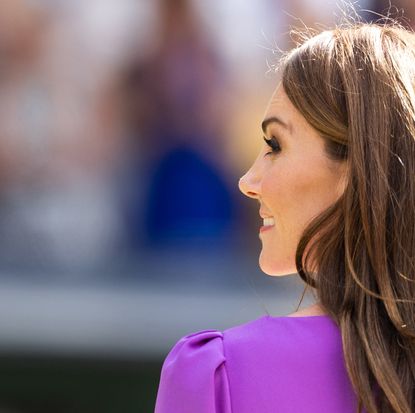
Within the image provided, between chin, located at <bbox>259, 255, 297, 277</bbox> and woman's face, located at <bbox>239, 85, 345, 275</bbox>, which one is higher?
woman's face, located at <bbox>239, 85, 345, 275</bbox>

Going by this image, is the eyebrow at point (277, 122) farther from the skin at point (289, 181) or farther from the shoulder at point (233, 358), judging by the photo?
the shoulder at point (233, 358)

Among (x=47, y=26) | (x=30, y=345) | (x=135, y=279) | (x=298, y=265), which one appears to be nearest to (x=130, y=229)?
(x=135, y=279)

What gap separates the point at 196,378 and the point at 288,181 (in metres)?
0.38

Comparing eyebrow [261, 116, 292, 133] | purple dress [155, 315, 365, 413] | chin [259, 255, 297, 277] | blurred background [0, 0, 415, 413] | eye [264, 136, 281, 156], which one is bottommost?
purple dress [155, 315, 365, 413]

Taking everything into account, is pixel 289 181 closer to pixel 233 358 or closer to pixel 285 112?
pixel 285 112

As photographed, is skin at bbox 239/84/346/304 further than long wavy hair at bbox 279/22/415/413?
Yes

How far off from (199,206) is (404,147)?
9.95 ft

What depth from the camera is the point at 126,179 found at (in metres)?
4.66

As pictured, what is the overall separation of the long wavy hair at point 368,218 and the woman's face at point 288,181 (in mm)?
25

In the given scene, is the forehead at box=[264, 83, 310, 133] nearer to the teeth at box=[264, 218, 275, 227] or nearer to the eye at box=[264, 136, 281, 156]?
the eye at box=[264, 136, 281, 156]

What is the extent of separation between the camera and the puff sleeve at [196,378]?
1.46 m

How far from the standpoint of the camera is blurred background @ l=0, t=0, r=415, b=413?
4559 mm

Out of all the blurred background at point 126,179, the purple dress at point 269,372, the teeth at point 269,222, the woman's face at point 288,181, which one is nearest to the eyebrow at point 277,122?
the woman's face at point 288,181

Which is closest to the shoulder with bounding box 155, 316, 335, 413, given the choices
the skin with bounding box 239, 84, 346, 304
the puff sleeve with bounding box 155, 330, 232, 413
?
the puff sleeve with bounding box 155, 330, 232, 413
